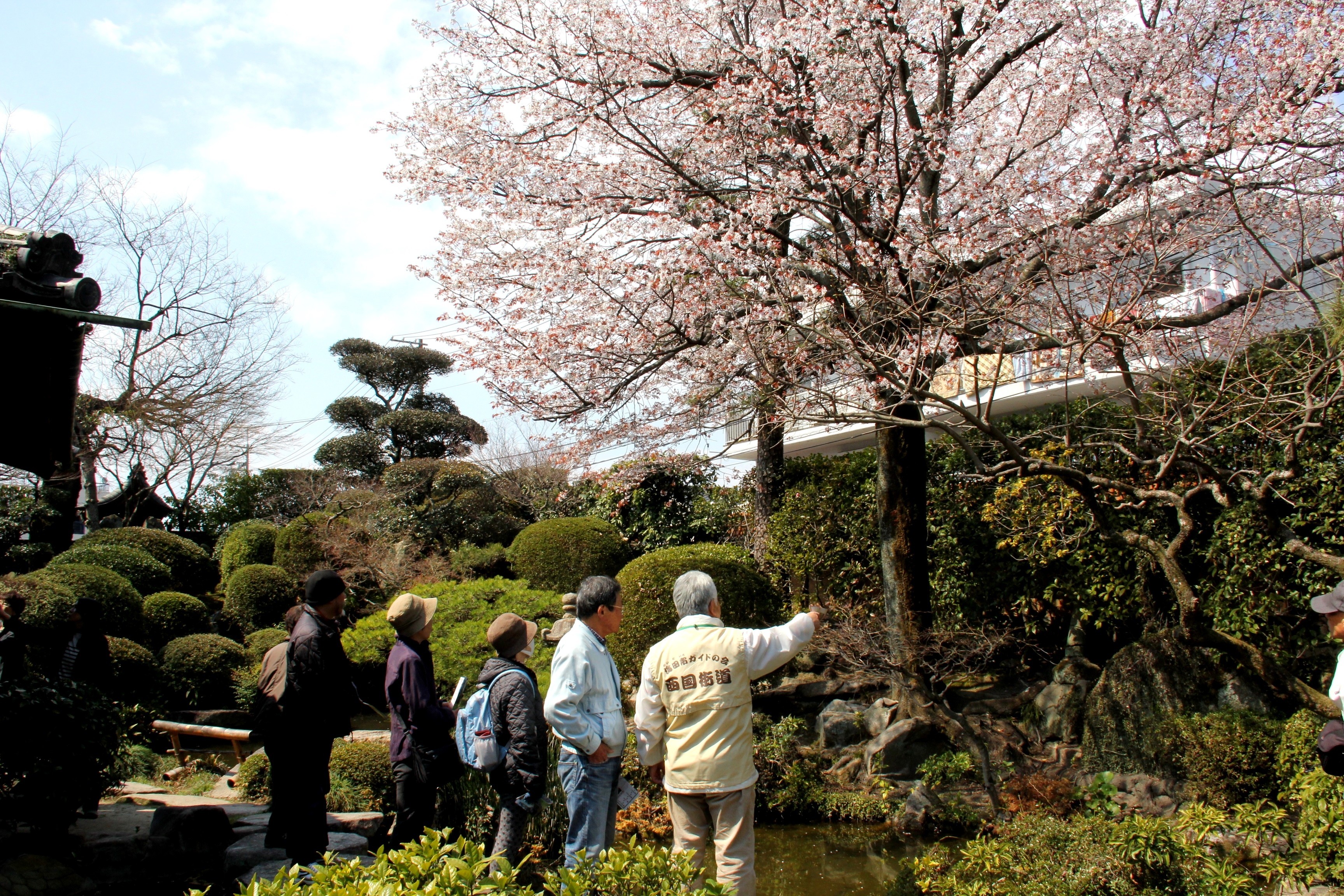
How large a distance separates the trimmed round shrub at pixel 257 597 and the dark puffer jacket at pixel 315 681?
10.1 m

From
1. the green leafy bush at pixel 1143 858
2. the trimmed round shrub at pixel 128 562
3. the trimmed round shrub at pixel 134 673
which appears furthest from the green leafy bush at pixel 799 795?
the trimmed round shrub at pixel 128 562

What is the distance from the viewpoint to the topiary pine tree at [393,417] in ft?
81.0

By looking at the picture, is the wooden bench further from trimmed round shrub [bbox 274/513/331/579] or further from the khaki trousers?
the khaki trousers

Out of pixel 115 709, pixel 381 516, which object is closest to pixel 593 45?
pixel 115 709

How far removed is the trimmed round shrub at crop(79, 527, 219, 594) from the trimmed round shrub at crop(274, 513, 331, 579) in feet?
4.68

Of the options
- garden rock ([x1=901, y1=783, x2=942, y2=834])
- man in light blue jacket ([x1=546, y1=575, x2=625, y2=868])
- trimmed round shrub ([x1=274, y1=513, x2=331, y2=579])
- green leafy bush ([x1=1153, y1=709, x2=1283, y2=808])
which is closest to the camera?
man in light blue jacket ([x1=546, y1=575, x2=625, y2=868])

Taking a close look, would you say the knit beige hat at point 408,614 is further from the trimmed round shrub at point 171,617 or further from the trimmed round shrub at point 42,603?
the trimmed round shrub at point 171,617

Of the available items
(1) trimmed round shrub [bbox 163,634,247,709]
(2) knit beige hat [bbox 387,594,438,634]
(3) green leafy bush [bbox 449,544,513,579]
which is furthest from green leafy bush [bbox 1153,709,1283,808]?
(1) trimmed round shrub [bbox 163,634,247,709]

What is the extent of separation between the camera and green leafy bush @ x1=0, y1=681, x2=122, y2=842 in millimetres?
4641

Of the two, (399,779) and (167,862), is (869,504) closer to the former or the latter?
→ (399,779)

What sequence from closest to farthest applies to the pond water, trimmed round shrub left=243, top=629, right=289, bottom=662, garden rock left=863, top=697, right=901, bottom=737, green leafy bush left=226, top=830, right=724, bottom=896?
1. green leafy bush left=226, top=830, right=724, bottom=896
2. the pond water
3. garden rock left=863, top=697, right=901, bottom=737
4. trimmed round shrub left=243, top=629, right=289, bottom=662

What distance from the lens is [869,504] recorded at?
9750 mm

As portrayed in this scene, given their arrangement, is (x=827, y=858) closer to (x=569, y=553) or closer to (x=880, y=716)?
(x=880, y=716)

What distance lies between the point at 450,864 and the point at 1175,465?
593 centimetres
